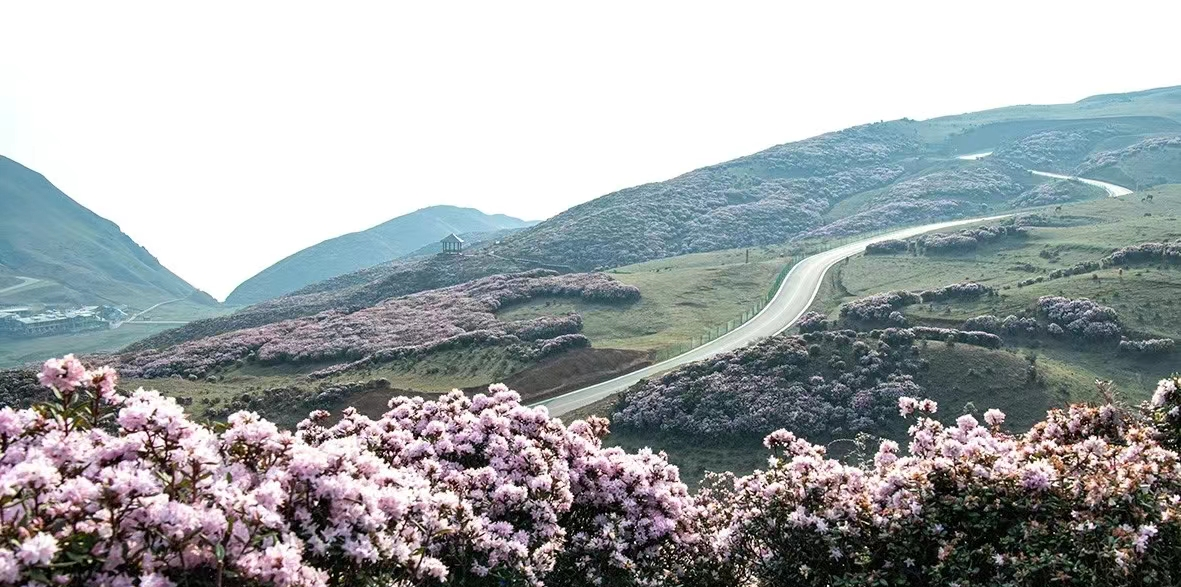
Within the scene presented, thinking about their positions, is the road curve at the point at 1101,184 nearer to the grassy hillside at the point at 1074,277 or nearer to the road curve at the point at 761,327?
the grassy hillside at the point at 1074,277

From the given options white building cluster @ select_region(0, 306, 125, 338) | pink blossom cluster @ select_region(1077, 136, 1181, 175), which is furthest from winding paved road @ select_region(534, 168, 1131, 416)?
white building cluster @ select_region(0, 306, 125, 338)

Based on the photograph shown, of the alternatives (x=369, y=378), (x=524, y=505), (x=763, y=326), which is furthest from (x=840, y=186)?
(x=524, y=505)

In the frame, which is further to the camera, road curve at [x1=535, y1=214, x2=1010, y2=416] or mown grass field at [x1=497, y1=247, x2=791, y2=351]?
mown grass field at [x1=497, y1=247, x2=791, y2=351]

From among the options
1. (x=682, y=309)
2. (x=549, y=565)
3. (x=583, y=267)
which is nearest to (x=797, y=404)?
(x=549, y=565)

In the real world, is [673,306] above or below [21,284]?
below

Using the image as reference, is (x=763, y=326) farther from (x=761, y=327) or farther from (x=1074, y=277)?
(x=1074, y=277)

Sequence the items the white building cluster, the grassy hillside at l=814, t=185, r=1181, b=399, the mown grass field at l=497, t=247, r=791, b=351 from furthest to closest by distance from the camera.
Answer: the white building cluster → the mown grass field at l=497, t=247, r=791, b=351 → the grassy hillside at l=814, t=185, r=1181, b=399

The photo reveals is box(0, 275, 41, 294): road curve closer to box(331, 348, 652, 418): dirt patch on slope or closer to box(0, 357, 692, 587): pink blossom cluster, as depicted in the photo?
box(331, 348, 652, 418): dirt patch on slope
